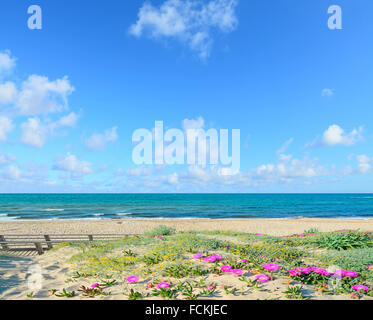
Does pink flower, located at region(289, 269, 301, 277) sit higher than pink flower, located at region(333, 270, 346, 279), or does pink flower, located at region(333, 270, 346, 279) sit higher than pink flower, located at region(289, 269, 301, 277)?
pink flower, located at region(289, 269, 301, 277)

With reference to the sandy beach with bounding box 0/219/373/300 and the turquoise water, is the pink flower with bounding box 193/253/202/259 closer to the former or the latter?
the sandy beach with bounding box 0/219/373/300

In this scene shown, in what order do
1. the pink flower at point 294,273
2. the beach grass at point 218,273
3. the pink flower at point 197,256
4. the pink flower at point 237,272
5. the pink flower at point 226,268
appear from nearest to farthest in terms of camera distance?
the beach grass at point 218,273 < the pink flower at point 294,273 < the pink flower at point 237,272 < the pink flower at point 226,268 < the pink flower at point 197,256

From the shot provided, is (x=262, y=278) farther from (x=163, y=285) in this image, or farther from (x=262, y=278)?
(x=163, y=285)

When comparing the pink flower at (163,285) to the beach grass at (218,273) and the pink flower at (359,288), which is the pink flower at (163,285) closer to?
the beach grass at (218,273)

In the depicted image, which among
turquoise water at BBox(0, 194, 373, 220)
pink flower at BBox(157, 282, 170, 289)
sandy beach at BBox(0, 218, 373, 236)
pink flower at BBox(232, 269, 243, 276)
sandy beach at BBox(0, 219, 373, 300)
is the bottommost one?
turquoise water at BBox(0, 194, 373, 220)

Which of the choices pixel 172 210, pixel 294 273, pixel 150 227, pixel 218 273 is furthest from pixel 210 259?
pixel 172 210

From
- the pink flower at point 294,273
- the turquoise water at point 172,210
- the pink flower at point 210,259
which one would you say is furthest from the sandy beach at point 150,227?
the pink flower at point 294,273

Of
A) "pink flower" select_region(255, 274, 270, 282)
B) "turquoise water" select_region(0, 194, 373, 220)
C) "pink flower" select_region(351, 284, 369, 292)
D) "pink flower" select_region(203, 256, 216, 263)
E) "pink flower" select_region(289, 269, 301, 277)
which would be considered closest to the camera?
"pink flower" select_region(351, 284, 369, 292)

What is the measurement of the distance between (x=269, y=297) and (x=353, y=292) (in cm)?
169

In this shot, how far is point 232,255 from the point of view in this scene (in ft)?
20.8

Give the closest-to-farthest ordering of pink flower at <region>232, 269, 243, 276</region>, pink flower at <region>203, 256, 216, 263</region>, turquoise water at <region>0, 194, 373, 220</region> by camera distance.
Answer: pink flower at <region>232, 269, 243, 276</region> → pink flower at <region>203, 256, 216, 263</region> → turquoise water at <region>0, 194, 373, 220</region>

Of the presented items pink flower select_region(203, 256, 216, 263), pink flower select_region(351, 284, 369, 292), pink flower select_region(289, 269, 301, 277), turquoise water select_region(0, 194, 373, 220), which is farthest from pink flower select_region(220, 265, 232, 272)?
turquoise water select_region(0, 194, 373, 220)
